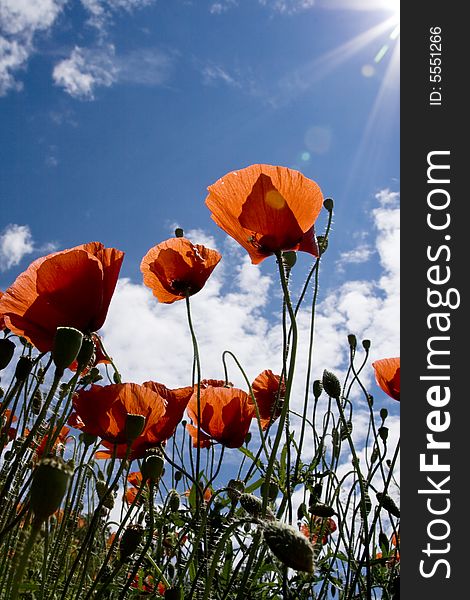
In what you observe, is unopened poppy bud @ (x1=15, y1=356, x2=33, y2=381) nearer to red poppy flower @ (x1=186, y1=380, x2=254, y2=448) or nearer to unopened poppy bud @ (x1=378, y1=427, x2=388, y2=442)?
red poppy flower @ (x1=186, y1=380, x2=254, y2=448)

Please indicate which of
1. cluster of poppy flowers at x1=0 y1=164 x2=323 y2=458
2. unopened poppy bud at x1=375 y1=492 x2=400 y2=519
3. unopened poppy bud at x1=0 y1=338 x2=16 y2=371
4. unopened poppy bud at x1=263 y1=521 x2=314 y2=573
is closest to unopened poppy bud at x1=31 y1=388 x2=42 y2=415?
cluster of poppy flowers at x1=0 y1=164 x2=323 y2=458

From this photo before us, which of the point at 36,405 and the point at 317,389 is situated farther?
the point at 317,389

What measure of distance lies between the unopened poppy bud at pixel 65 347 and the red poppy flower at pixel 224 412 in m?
0.98

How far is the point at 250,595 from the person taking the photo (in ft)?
5.75

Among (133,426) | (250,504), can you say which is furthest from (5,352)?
(250,504)

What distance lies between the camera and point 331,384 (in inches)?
83.4

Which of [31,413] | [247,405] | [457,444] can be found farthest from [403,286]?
[31,413]

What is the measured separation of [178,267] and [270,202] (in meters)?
0.68

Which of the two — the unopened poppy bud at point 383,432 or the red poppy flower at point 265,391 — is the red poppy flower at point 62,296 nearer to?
the red poppy flower at point 265,391

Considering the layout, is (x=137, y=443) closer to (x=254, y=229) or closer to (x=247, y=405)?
(x=247, y=405)

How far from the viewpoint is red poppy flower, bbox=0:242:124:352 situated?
1451 mm

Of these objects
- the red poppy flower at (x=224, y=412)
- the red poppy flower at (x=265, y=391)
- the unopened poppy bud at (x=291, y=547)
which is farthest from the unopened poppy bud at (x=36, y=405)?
the unopened poppy bud at (x=291, y=547)

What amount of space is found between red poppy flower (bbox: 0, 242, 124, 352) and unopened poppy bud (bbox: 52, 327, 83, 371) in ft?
1.32

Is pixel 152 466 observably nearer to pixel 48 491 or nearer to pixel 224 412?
pixel 48 491
